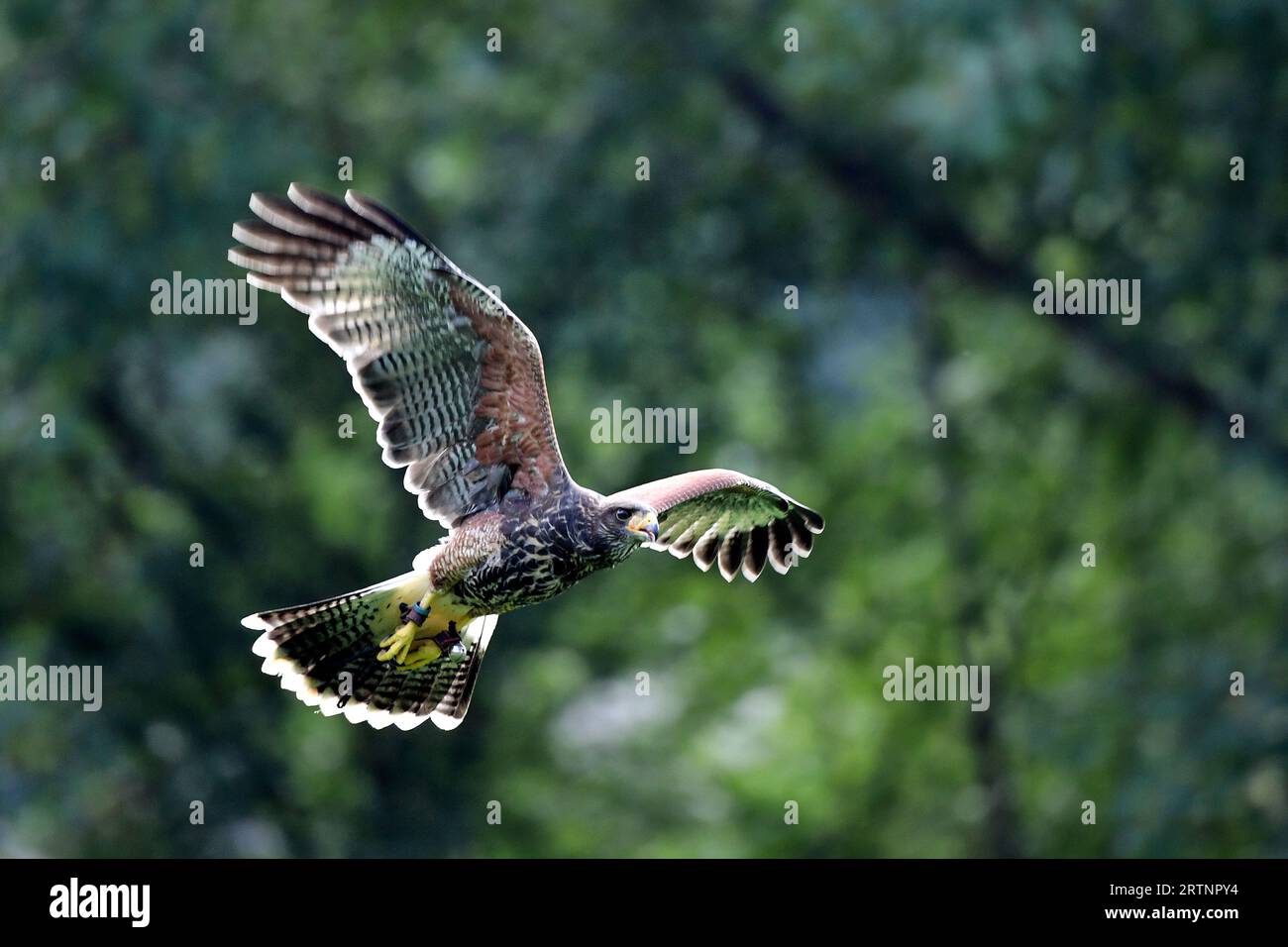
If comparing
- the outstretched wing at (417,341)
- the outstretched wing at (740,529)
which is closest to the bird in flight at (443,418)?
the outstretched wing at (417,341)

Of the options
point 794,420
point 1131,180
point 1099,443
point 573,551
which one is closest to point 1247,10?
point 1131,180

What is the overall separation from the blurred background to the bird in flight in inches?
309

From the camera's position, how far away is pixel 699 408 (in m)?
17.0

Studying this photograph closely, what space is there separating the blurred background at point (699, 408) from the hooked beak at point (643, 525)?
7.91 metres

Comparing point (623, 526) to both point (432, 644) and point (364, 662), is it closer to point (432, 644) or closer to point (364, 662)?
point (432, 644)

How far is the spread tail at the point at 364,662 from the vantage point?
7.96 m

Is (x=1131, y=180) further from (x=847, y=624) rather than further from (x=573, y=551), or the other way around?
(x=573, y=551)

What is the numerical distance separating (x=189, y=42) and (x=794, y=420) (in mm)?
6004

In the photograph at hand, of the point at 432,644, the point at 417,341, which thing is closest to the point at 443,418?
the point at 417,341

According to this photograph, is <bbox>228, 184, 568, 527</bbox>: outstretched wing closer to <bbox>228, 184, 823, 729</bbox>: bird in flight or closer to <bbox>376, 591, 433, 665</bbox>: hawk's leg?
<bbox>228, 184, 823, 729</bbox>: bird in flight

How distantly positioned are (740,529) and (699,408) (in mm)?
7953

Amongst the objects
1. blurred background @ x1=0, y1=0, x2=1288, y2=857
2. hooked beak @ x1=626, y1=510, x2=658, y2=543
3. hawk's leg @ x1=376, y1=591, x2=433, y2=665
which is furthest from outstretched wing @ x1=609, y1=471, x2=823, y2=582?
blurred background @ x1=0, y1=0, x2=1288, y2=857

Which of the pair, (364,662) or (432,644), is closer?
(432,644)
